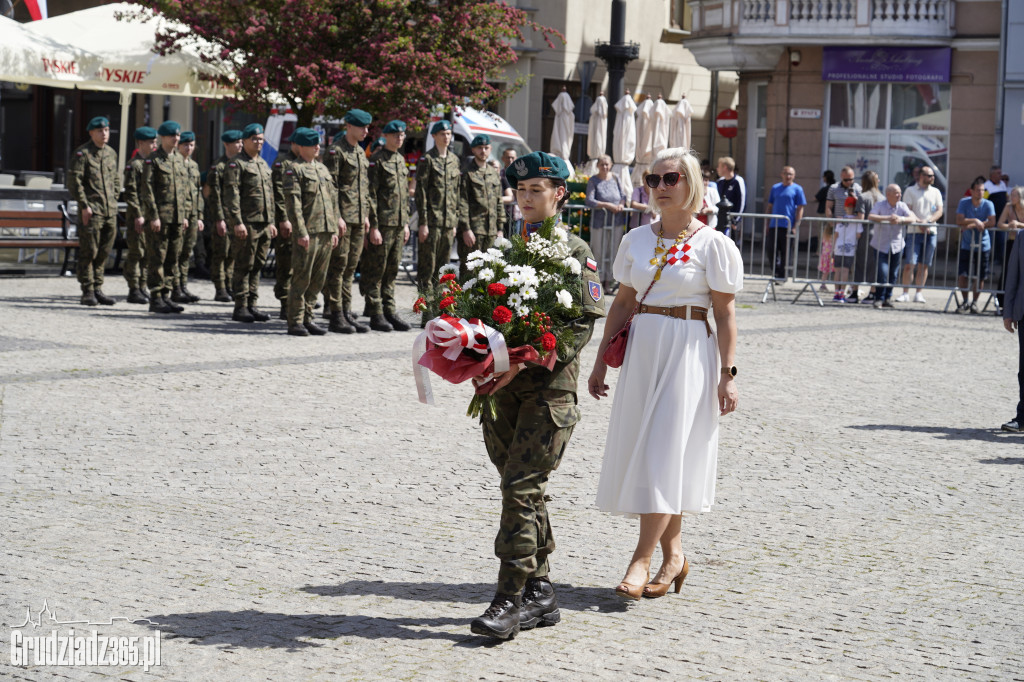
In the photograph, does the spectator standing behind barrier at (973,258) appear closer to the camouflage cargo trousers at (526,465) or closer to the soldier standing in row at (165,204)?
the soldier standing in row at (165,204)

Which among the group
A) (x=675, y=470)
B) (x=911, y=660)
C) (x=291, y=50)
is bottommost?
(x=911, y=660)

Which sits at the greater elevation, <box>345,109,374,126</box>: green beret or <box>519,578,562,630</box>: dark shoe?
<box>345,109,374,126</box>: green beret

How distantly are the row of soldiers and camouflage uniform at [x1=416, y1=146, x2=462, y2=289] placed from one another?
0.01 metres

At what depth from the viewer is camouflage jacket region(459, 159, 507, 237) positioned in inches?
598

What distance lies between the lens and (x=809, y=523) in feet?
23.0

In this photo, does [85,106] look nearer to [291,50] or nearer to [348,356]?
[291,50]

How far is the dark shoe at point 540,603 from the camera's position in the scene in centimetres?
527

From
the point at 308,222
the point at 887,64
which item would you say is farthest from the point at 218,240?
the point at 887,64

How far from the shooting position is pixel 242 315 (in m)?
14.9

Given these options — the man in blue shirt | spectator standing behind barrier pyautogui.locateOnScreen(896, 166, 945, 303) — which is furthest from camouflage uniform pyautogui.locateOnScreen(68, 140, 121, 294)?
spectator standing behind barrier pyautogui.locateOnScreen(896, 166, 945, 303)

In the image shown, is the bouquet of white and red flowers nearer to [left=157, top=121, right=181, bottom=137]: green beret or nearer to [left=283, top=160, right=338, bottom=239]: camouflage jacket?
[left=283, top=160, right=338, bottom=239]: camouflage jacket

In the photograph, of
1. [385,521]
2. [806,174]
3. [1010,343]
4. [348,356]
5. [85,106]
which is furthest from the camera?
[85,106]

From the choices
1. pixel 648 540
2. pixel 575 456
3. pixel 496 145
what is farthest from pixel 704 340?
pixel 496 145

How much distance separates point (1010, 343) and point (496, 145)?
12235 mm
